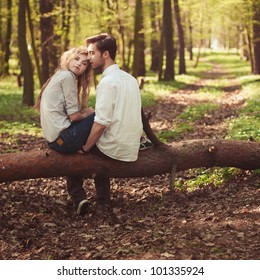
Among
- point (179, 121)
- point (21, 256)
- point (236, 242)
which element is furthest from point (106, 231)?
point (179, 121)

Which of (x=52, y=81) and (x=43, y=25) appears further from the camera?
(x=43, y=25)

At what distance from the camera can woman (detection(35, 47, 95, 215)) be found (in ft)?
21.1

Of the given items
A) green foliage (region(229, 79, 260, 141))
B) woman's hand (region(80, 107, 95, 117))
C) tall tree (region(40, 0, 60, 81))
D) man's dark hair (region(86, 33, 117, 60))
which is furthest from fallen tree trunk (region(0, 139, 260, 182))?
tall tree (region(40, 0, 60, 81))

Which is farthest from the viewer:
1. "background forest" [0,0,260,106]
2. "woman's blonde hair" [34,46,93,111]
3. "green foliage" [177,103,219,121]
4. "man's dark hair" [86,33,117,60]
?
"background forest" [0,0,260,106]

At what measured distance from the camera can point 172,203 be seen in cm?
692

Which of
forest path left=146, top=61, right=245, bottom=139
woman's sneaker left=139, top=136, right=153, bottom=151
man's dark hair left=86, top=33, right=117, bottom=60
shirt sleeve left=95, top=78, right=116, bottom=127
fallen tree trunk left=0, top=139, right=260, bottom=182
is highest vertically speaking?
man's dark hair left=86, top=33, right=117, bottom=60

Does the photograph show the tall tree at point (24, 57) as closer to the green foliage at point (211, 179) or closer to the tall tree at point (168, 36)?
the tall tree at point (168, 36)

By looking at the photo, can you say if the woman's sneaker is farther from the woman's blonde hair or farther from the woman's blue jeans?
the woman's blonde hair

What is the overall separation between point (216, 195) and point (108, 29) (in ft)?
66.3

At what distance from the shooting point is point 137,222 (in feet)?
20.2

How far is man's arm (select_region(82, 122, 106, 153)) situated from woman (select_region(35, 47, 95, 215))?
0.07 meters

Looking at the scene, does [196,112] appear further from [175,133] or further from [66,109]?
[66,109]

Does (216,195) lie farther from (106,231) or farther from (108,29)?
(108,29)

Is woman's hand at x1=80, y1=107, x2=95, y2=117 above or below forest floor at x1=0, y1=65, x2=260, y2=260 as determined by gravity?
above
